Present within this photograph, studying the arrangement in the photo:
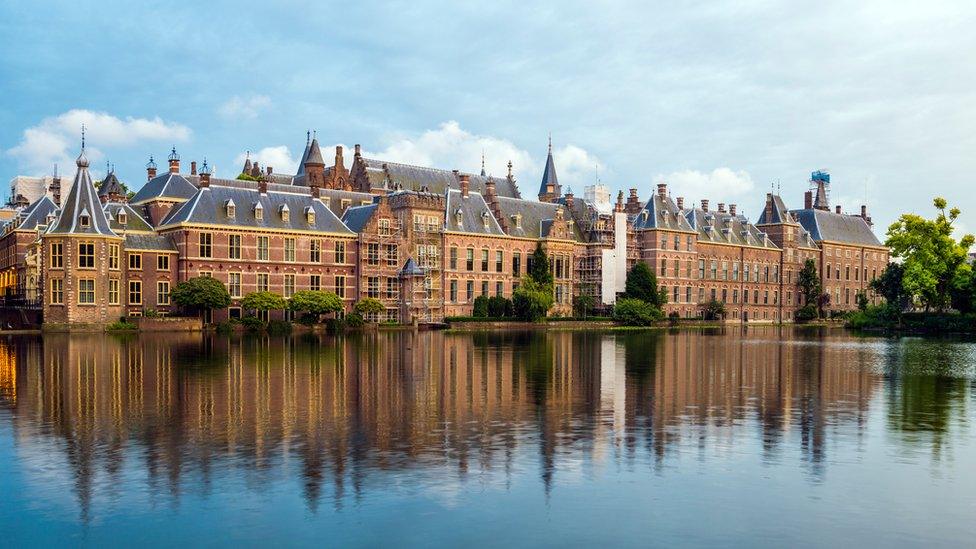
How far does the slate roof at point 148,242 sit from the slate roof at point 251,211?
4.11 ft

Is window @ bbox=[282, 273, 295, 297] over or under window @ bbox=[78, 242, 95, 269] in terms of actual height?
under

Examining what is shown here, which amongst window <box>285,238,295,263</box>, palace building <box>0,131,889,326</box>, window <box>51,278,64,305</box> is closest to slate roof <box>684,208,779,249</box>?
palace building <box>0,131,889,326</box>

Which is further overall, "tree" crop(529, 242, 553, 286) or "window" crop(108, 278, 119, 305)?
"tree" crop(529, 242, 553, 286)

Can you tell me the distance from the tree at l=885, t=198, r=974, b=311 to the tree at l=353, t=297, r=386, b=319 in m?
40.4

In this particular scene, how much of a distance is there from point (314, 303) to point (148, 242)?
12.1m

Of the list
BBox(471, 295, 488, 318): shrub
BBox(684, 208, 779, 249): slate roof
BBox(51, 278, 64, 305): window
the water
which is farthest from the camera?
BBox(684, 208, 779, 249): slate roof

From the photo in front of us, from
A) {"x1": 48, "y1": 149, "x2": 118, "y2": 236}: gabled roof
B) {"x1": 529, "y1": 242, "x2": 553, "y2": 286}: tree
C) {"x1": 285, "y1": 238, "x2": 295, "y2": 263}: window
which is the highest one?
{"x1": 48, "y1": 149, "x2": 118, "y2": 236}: gabled roof

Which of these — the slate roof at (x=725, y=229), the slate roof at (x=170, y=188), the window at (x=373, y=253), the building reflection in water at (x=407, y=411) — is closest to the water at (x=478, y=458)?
the building reflection in water at (x=407, y=411)

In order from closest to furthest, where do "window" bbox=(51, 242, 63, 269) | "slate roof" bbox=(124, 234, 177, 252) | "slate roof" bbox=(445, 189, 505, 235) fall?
"window" bbox=(51, 242, 63, 269) < "slate roof" bbox=(124, 234, 177, 252) < "slate roof" bbox=(445, 189, 505, 235)

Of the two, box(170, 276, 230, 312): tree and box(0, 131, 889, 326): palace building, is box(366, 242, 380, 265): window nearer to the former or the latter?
box(0, 131, 889, 326): palace building

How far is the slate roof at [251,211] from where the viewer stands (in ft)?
212

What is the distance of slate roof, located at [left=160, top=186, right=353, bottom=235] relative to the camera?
64562 millimetres

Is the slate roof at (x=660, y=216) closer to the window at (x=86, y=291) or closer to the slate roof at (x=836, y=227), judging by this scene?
the slate roof at (x=836, y=227)

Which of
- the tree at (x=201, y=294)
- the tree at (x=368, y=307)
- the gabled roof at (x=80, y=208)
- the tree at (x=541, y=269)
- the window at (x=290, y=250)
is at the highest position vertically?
the gabled roof at (x=80, y=208)
